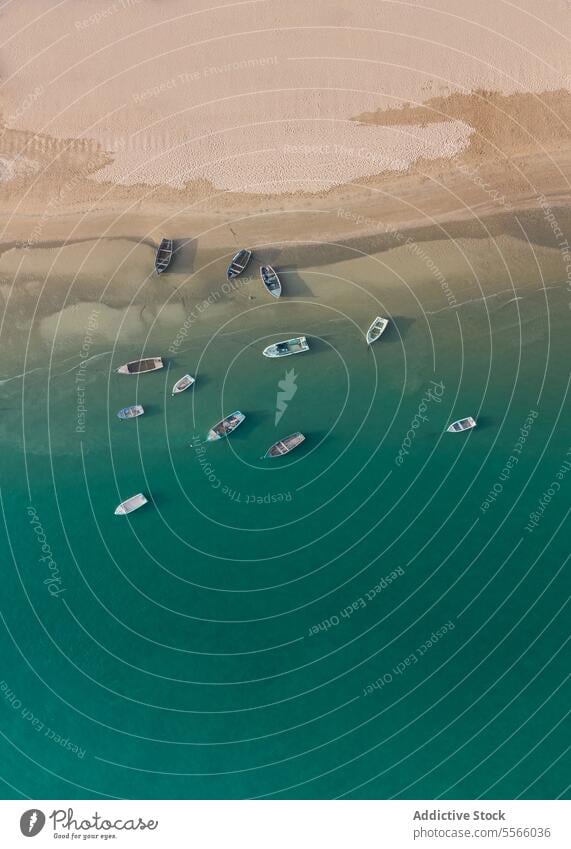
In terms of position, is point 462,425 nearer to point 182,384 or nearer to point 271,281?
point 271,281

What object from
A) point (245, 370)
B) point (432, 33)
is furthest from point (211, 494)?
point (432, 33)

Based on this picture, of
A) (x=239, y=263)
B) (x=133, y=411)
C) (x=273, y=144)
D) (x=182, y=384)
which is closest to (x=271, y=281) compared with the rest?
(x=239, y=263)

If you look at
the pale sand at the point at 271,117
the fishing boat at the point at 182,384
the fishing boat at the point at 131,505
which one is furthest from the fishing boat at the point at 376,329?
the fishing boat at the point at 131,505

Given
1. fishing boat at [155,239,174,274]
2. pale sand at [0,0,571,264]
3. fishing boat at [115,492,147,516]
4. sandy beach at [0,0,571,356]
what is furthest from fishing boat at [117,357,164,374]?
fishing boat at [115,492,147,516]

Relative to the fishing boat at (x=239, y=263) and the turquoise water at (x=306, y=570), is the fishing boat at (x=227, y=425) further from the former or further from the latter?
the fishing boat at (x=239, y=263)

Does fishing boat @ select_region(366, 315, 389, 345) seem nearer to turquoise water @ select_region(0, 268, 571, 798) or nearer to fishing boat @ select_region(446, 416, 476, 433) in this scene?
turquoise water @ select_region(0, 268, 571, 798)

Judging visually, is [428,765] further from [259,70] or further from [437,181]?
[259,70]
